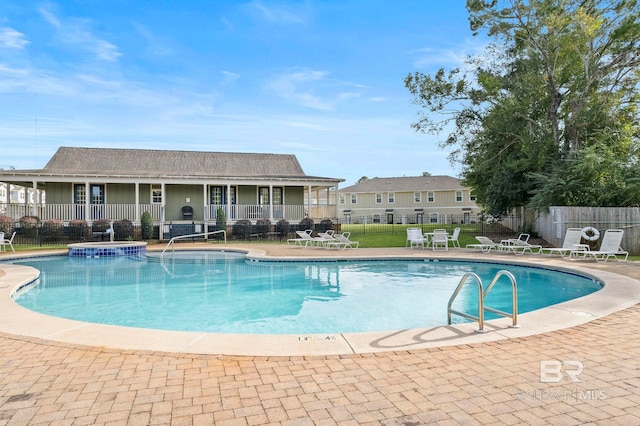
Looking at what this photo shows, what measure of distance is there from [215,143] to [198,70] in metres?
13.9

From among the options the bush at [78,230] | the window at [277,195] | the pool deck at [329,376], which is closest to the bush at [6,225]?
the bush at [78,230]

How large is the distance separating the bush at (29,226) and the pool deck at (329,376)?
60.4ft

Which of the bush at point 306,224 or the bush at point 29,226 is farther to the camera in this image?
the bush at point 306,224

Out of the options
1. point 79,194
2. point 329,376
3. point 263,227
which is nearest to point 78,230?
point 79,194

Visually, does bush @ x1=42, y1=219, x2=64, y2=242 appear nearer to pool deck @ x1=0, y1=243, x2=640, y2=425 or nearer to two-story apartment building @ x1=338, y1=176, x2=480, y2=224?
pool deck @ x1=0, y1=243, x2=640, y2=425

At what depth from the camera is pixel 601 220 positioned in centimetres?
1664

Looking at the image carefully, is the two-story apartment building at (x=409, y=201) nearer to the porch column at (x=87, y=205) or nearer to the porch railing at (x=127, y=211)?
the porch railing at (x=127, y=211)

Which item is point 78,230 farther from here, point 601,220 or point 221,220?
point 601,220

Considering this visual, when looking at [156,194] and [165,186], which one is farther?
[156,194]

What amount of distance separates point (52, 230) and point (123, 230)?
334 centimetres

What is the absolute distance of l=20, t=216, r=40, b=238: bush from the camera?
20.9 m

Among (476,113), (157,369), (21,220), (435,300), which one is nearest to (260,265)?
(435,300)

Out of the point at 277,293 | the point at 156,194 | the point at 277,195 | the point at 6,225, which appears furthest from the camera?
the point at 277,195

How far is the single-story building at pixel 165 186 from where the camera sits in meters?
23.1
